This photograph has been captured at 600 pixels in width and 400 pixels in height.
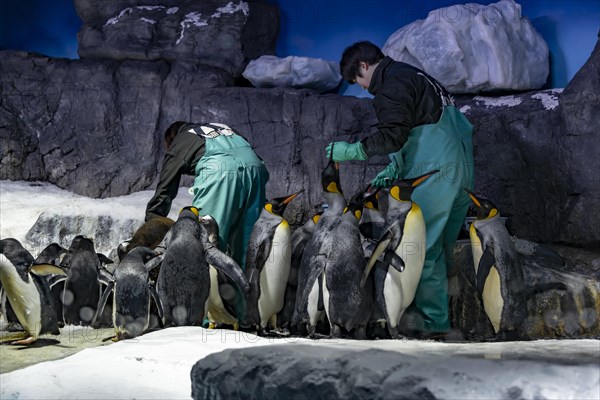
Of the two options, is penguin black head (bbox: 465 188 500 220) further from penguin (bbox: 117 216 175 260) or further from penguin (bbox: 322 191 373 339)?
penguin (bbox: 117 216 175 260)

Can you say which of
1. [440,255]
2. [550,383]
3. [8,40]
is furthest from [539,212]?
[8,40]

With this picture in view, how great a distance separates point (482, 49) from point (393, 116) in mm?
3365

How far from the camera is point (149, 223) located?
449cm

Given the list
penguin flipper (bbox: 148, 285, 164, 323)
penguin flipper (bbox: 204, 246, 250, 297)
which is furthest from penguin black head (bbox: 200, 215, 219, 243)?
penguin flipper (bbox: 148, 285, 164, 323)

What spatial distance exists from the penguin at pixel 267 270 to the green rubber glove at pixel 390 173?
0.68m

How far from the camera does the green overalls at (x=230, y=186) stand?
428cm

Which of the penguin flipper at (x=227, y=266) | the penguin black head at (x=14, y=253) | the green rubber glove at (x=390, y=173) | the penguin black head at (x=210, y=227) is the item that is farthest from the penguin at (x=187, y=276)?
the green rubber glove at (x=390, y=173)

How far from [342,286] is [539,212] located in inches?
125

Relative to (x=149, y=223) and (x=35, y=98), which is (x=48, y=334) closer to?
(x=149, y=223)

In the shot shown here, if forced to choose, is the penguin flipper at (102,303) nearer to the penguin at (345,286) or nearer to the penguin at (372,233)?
the penguin at (345,286)

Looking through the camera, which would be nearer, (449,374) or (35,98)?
(449,374)

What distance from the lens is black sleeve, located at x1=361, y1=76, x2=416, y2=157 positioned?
3.88 meters

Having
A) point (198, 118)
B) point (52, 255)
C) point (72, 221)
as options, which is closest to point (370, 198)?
point (52, 255)

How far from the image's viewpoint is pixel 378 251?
3.75m
